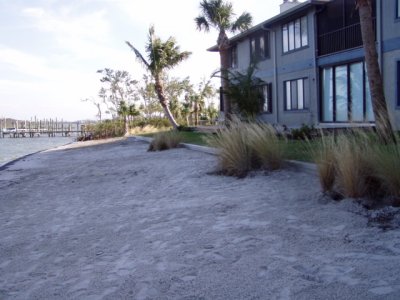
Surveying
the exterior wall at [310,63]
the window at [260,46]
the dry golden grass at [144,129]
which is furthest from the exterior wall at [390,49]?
the dry golden grass at [144,129]

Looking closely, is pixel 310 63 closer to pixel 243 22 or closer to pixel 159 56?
pixel 243 22

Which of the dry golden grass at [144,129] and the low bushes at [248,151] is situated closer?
the low bushes at [248,151]

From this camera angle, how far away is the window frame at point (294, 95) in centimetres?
2064

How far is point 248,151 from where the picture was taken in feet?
29.6

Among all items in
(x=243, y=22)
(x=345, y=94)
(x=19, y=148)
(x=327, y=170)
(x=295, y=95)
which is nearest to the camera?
(x=327, y=170)

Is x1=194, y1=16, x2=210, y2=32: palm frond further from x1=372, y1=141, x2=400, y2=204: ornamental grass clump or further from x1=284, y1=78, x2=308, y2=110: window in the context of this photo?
x1=372, y1=141, x2=400, y2=204: ornamental grass clump

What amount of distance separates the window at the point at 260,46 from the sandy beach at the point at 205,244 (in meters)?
16.1

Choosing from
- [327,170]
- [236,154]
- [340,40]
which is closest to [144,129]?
[340,40]

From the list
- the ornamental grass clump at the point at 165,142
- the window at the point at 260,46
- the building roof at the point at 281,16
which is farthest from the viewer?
the window at the point at 260,46

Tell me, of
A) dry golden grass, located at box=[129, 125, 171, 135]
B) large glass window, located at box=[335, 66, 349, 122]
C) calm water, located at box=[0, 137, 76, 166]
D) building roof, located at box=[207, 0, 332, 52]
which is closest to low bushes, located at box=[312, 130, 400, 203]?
large glass window, located at box=[335, 66, 349, 122]

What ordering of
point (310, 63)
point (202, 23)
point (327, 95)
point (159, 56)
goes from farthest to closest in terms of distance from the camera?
point (159, 56) < point (202, 23) < point (310, 63) < point (327, 95)

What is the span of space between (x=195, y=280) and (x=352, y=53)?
593 inches

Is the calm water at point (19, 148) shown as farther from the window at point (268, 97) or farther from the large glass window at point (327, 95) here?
the large glass window at point (327, 95)

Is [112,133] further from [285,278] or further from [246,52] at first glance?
[285,278]
